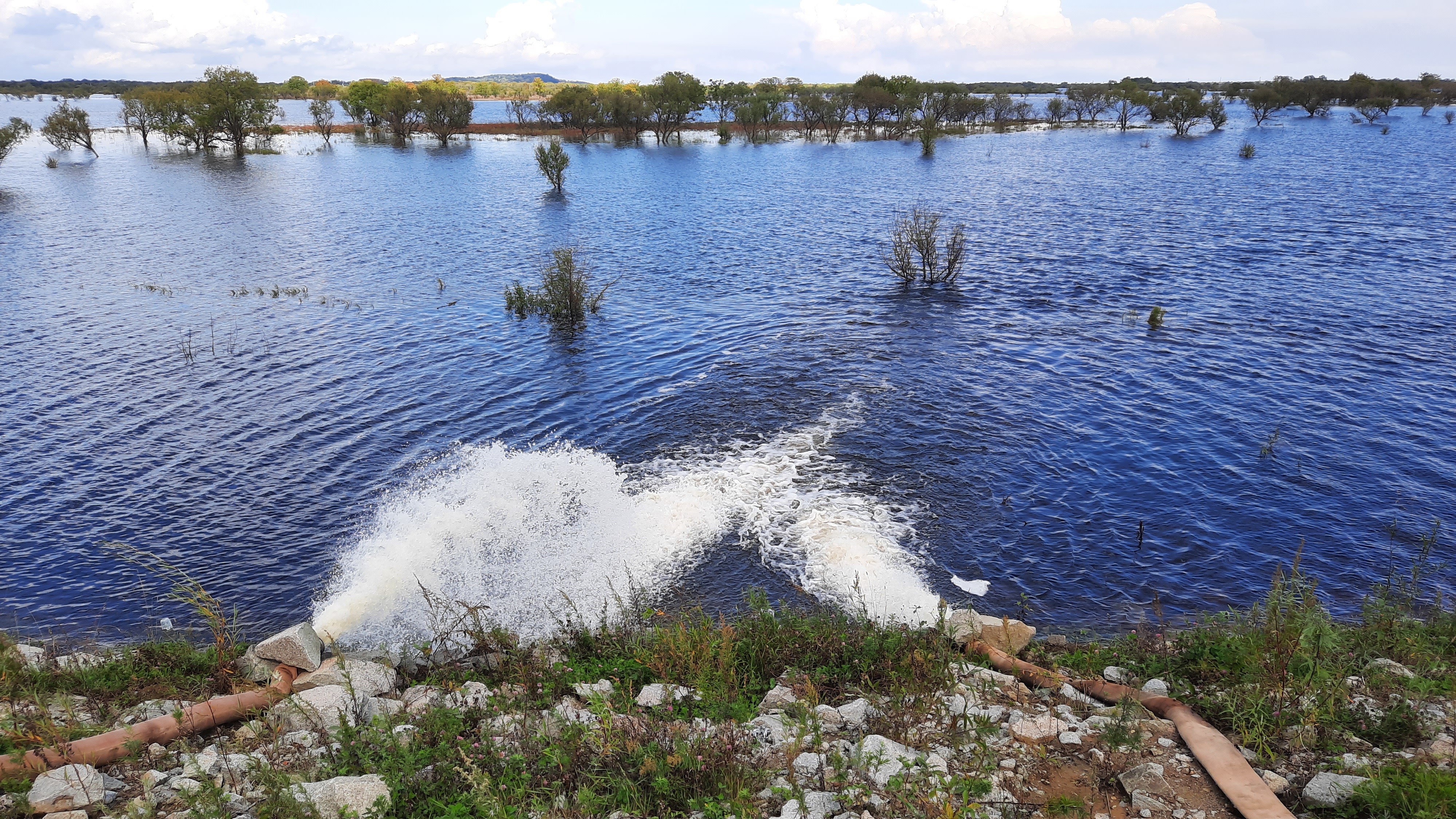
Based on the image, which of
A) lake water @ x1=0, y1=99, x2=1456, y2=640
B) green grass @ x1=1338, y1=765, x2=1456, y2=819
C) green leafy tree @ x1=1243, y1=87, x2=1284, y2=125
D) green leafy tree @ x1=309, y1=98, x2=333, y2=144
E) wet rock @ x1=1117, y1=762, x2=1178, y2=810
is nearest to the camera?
green grass @ x1=1338, y1=765, x2=1456, y2=819

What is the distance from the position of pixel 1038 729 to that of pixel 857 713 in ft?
5.77

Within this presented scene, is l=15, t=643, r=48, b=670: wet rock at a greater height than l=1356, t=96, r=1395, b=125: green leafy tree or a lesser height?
lesser

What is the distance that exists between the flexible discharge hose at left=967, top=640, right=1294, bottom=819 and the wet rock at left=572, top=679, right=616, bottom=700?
4467mm

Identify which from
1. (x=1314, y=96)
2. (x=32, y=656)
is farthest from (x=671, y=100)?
(x=1314, y=96)

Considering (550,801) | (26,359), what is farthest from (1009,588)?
(26,359)

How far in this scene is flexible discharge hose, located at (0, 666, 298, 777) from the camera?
6281 mm

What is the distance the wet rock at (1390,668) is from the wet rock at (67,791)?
1238 centimetres

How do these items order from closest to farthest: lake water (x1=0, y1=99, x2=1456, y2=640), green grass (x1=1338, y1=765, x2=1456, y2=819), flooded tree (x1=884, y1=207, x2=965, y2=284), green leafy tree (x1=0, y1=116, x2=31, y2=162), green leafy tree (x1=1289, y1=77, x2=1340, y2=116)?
green grass (x1=1338, y1=765, x2=1456, y2=819)
lake water (x1=0, y1=99, x2=1456, y2=640)
flooded tree (x1=884, y1=207, x2=965, y2=284)
green leafy tree (x1=0, y1=116, x2=31, y2=162)
green leafy tree (x1=1289, y1=77, x2=1340, y2=116)

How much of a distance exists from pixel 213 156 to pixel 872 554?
3488 inches

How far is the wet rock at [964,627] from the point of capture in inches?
352

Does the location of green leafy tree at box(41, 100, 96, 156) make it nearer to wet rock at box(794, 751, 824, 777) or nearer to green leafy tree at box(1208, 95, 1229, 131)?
wet rock at box(794, 751, 824, 777)

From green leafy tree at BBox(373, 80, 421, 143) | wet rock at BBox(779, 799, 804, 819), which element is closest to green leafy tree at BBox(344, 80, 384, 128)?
green leafy tree at BBox(373, 80, 421, 143)

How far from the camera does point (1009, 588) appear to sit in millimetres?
11609

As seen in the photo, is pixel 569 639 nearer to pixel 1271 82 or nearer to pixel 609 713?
pixel 609 713
